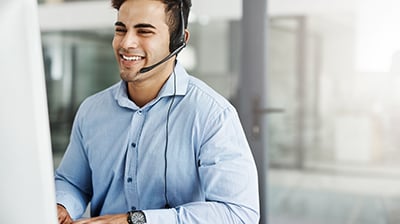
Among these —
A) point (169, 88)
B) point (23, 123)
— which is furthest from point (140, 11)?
point (23, 123)

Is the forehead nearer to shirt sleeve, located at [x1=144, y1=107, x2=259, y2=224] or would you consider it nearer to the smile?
the smile

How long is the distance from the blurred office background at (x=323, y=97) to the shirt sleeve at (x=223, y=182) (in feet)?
4.87

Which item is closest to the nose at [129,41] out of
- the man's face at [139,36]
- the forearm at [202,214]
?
the man's face at [139,36]

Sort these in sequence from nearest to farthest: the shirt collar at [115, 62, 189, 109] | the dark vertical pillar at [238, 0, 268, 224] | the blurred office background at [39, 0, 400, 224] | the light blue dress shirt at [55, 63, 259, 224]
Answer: the light blue dress shirt at [55, 63, 259, 224]
the shirt collar at [115, 62, 189, 109]
the dark vertical pillar at [238, 0, 268, 224]
the blurred office background at [39, 0, 400, 224]

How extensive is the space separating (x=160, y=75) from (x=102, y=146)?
0.23 metres

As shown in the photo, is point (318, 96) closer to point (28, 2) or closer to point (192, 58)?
point (192, 58)

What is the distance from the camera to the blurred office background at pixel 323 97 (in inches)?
108

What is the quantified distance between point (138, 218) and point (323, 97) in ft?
7.05

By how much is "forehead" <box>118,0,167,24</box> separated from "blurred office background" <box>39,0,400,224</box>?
1.49 metres

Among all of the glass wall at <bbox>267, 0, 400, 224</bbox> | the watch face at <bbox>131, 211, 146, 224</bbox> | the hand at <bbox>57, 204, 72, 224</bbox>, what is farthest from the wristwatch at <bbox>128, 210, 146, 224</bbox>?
the glass wall at <bbox>267, 0, 400, 224</bbox>

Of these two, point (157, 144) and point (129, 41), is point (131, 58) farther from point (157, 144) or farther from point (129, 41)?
point (157, 144)

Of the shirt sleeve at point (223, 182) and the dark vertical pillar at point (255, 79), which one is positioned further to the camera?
the dark vertical pillar at point (255, 79)

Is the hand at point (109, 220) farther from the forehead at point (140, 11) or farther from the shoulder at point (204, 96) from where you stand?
the forehead at point (140, 11)

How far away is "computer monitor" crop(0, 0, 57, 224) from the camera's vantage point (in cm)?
55
